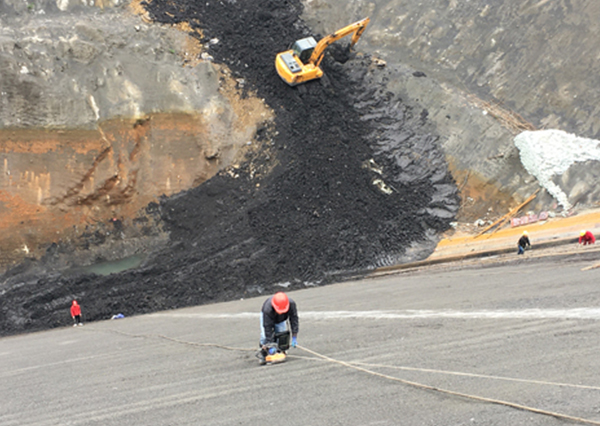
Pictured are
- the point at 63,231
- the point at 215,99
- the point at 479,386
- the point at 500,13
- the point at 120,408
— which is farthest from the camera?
the point at 500,13

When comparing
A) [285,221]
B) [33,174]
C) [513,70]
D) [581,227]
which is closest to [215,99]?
[285,221]

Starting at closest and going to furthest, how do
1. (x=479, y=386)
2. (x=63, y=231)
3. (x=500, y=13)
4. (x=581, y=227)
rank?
(x=479, y=386) < (x=581, y=227) < (x=63, y=231) < (x=500, y=13)

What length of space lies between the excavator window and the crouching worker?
13.2 meters

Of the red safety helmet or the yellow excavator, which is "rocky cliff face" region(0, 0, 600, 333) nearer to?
the yellow excavator

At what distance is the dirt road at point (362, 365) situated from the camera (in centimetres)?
552

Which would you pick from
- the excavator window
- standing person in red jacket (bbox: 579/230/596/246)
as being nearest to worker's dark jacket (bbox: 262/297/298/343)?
standing person in red jacket (bbox: 579/230/596/246)

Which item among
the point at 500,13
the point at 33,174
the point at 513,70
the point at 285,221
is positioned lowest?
the point at 285,221

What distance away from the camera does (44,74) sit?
53.8 ft

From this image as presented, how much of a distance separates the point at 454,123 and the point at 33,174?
14.1 m

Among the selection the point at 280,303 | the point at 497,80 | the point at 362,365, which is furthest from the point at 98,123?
the point at 497,80

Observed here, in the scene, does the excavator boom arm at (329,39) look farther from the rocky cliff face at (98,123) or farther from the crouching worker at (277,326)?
the crouching worker at (277,326)

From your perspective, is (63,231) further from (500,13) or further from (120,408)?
(500,13)

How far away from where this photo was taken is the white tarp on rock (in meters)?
16.8

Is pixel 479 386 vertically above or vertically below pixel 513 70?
below
